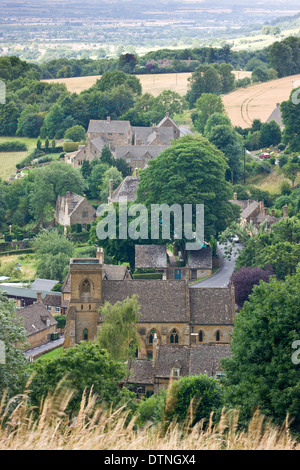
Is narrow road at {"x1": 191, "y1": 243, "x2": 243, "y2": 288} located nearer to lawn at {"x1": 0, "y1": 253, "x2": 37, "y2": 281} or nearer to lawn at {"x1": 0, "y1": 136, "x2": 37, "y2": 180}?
lawn at {"x1": 0, "y1": 253, "x2": 37, "y2": 281}

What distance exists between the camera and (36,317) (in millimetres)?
65062

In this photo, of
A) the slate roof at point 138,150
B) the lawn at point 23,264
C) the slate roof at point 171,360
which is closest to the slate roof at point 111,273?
the lawn at point 23,264

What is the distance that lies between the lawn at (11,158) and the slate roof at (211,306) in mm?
63007

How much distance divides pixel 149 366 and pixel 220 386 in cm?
1034

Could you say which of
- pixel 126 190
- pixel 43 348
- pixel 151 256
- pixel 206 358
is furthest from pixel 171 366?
pixel 126 190

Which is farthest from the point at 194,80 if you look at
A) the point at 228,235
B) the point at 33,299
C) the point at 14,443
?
the point at 14,443

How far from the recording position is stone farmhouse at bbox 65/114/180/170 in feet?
366

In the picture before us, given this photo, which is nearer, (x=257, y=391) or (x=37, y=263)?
(x=257, y=391)

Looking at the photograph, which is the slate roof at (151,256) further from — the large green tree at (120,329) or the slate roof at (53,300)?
the large green tree at (120,329)

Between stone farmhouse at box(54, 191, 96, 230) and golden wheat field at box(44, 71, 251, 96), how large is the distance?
58619mm

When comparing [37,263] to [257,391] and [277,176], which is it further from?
[257,391]

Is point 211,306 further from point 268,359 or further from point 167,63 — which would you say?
point 167,63

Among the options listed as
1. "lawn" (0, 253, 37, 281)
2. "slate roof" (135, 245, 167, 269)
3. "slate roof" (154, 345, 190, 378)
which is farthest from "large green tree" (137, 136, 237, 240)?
"slate roof" (154, 345, 190, 378)

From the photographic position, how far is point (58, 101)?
143 m
